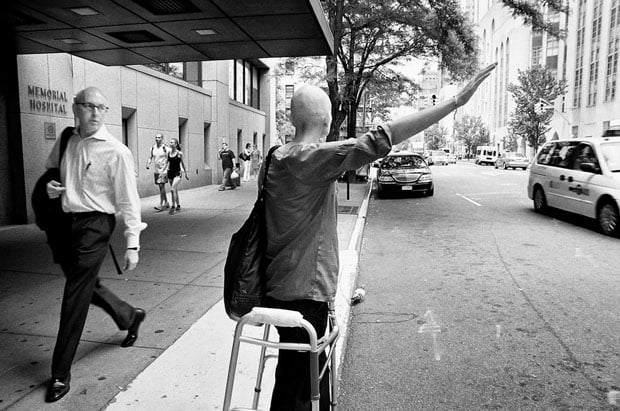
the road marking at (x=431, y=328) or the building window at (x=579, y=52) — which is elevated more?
the building window at (x=579, y=52)

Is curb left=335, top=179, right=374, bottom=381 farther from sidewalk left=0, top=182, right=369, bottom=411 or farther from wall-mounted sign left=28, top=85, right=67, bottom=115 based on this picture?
wall-mounted sign left=28, top=85, right=67, bottom=115

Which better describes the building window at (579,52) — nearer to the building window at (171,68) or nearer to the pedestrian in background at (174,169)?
the building window at (171,68)

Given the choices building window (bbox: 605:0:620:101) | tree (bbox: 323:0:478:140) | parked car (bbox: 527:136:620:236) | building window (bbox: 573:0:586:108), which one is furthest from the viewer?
building window (bbox: 573:0:586:108)

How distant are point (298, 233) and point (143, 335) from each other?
2.74 metres

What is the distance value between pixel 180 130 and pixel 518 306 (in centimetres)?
1611

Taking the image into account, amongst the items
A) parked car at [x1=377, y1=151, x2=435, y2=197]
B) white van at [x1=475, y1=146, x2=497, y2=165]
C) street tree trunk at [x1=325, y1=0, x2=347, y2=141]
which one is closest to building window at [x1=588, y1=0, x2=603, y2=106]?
white van at [x1=475, y1=146, x2=497, y2=165]

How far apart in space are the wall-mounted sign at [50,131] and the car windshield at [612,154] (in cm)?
1131

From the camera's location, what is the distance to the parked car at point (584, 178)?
9.84m

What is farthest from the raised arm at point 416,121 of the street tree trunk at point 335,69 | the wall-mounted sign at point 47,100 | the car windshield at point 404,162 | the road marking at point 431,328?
the car windshield at point 404,162

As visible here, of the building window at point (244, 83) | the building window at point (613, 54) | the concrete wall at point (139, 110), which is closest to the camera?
the concrete wall at point (139, 110)

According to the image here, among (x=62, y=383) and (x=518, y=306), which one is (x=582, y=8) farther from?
(x=62, y=383)

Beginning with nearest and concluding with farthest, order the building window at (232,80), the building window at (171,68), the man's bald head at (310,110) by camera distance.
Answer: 1. the man's bald head at (310,110)
2. the building window at (171,68)
3. the building window at (232,80)

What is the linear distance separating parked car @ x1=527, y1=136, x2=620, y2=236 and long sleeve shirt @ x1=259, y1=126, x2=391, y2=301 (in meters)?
9.05

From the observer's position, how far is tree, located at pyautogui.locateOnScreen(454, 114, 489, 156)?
292 ft
